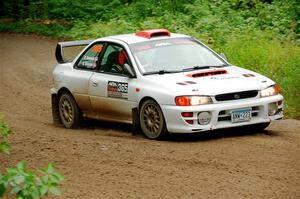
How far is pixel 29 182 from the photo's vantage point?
218 inches

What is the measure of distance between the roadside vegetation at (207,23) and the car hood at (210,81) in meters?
2.07

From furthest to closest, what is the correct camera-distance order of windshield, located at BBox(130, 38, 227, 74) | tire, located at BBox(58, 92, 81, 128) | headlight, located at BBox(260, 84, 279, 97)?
1. tire, located at BBox(58, 92, 81, 128)
2. windshield, located at BBox(130, 38, 227, 74)
3. headlight, located at BBox(260, 84, 279, 97)

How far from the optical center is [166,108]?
1155 centimetres

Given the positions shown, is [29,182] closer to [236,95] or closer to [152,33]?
[236,95]

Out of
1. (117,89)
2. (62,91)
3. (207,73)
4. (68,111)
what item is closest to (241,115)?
(207,73)

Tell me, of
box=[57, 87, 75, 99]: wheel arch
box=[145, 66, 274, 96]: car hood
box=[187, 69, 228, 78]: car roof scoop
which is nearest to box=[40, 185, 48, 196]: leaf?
box=[145, 66, 274, 96]: car hood

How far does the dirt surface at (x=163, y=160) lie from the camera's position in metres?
8.66

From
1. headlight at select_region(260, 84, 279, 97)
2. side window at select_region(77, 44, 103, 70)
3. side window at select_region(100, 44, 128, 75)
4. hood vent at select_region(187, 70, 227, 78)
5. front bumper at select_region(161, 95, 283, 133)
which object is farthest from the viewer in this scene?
side window at select_region(77, 44, 103, 70)

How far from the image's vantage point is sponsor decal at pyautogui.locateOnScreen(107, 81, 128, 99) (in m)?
12.5

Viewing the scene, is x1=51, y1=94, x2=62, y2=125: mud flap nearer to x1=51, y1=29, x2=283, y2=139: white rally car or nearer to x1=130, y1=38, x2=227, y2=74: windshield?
x1=51, y1=29, x2=283, y2=139: white rally car

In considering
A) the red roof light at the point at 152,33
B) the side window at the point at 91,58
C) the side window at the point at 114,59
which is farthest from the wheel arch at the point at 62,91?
the red roof light at the point at 152,33

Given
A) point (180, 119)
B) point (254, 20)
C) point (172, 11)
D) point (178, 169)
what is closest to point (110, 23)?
point (172, 11)

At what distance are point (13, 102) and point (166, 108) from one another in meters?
6.75

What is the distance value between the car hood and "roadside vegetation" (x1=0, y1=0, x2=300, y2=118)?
6.79 ft
